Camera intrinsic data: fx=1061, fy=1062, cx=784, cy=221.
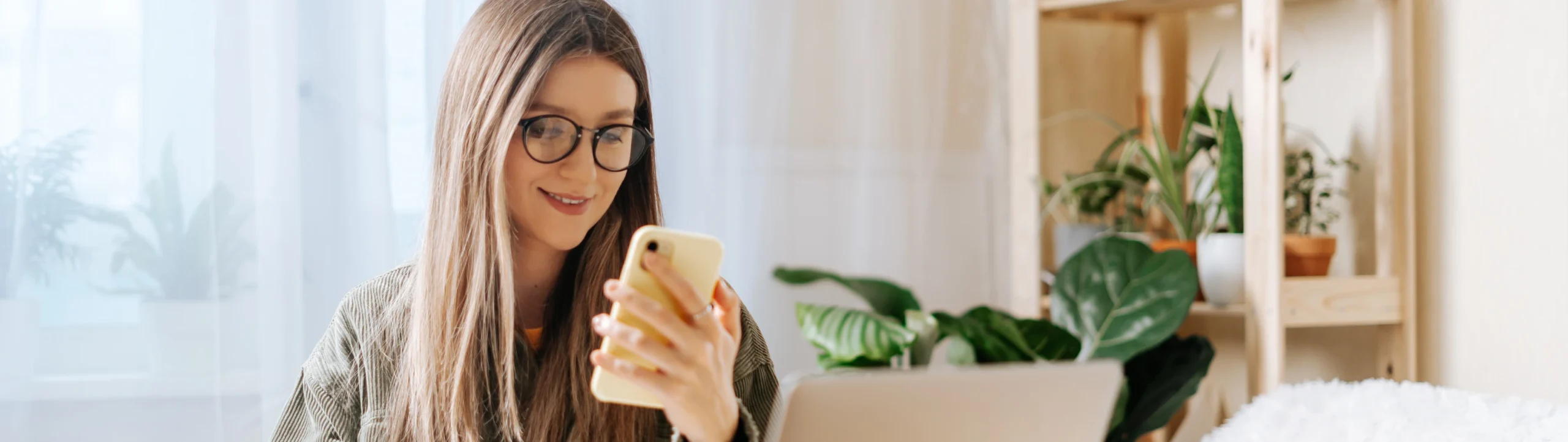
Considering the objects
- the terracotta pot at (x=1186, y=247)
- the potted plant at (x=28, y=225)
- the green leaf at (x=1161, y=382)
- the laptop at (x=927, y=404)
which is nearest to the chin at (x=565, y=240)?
the laptop at (x=927, y=404)

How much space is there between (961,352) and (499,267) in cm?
72

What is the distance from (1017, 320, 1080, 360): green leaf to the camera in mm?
1379

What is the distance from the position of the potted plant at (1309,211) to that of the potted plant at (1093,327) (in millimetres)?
148

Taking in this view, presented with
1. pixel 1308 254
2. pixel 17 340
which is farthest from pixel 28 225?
pixel 1308 254

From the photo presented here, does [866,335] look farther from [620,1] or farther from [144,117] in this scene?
[144,117]

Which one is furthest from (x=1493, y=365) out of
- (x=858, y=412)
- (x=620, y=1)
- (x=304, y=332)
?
(x=304, y=332)

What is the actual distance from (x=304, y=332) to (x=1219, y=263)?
117cm

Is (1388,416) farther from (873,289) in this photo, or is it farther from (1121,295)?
(873,289)

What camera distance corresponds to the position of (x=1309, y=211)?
57.2 inches

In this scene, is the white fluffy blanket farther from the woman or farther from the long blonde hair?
the long blonde hair

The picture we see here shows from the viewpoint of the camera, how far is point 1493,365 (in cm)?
132

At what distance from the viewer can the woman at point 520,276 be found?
819 mm

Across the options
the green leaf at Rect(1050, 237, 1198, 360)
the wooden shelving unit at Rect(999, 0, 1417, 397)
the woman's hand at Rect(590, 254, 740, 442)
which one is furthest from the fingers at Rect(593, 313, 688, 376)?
the wooden shelving unit at Rect(999, 0, 1417, 397)

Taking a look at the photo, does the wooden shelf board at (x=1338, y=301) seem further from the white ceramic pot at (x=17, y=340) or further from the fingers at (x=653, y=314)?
the white ceramic pot at (x=17, y=340)
